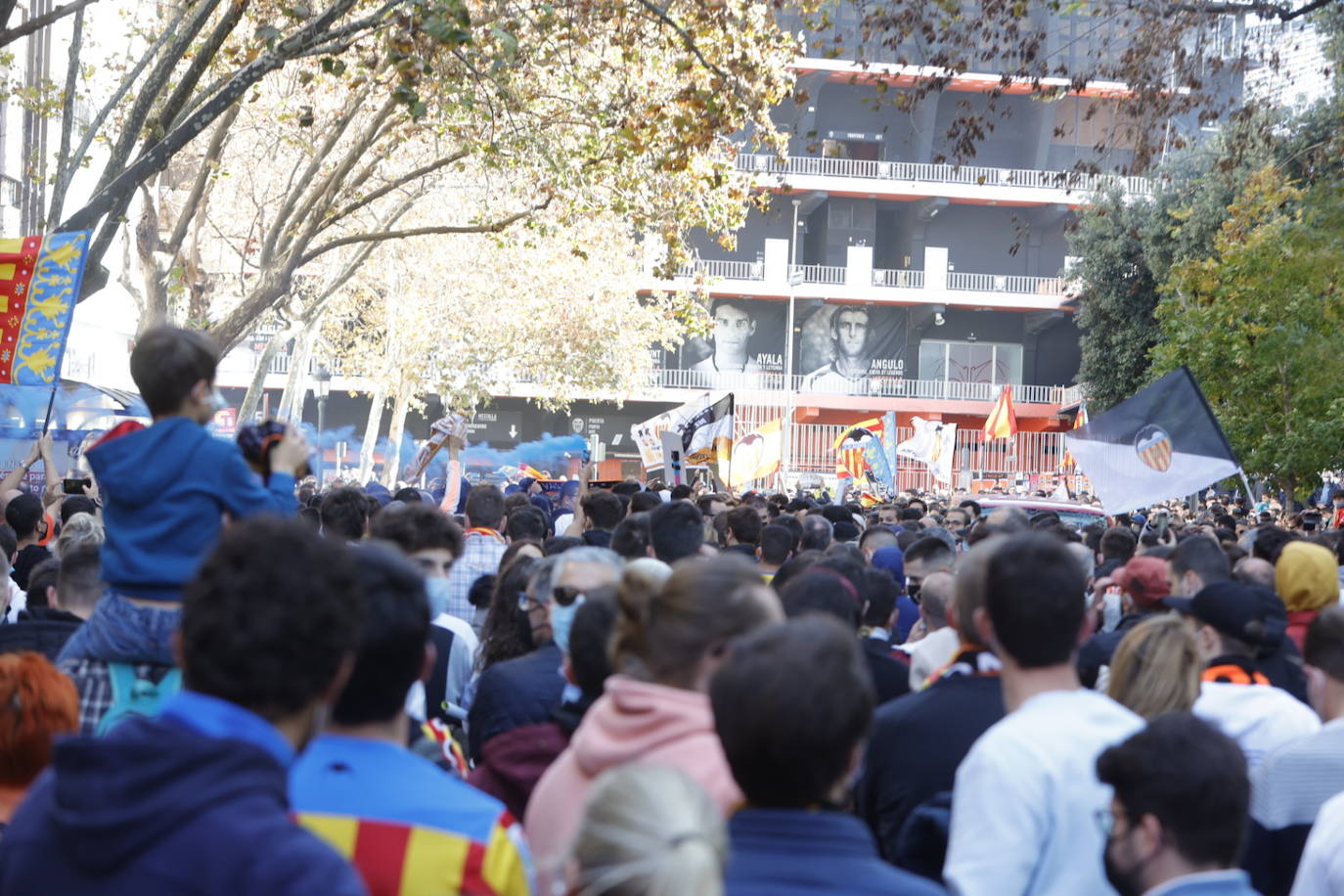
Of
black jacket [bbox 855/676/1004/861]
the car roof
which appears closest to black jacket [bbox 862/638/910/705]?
black jacket [bbox 855/676/1004/861]

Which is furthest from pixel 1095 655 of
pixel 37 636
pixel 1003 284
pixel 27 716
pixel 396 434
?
pixel 1003 284

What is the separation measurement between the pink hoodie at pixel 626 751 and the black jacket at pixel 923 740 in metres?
1.10

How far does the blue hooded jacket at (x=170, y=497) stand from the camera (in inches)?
144

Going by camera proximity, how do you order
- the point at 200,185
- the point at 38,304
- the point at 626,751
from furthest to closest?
the point at 200,185, the point at 38,304, the point at 626,751

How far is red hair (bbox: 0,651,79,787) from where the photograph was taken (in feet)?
11.0

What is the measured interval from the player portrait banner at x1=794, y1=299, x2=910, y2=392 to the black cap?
45431mm

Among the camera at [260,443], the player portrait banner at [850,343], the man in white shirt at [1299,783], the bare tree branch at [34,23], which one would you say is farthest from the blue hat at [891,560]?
the player portrait banner at [850,343]

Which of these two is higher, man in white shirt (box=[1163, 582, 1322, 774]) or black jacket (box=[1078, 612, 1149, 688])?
man in white shirt (box=[1163, 582, 1322, 774])

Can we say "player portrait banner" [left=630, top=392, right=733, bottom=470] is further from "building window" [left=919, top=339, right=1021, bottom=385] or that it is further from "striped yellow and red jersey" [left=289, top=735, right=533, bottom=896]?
"building window" [left=919, top=339, right=1021, bottom=385]

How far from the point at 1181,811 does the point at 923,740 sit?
1004 mm

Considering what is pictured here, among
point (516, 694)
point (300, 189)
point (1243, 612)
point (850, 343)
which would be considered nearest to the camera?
point (516, 694)

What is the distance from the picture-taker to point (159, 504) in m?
3.68

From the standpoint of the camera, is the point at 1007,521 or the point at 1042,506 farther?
the point at 1042,506

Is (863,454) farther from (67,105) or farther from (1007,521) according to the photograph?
(1007,521)
